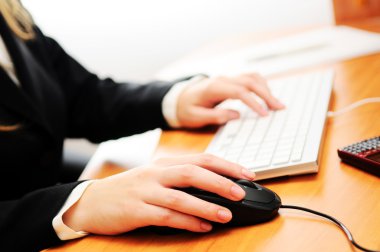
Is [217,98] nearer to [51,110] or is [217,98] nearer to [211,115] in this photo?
[211,115]

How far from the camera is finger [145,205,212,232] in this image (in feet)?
1.58

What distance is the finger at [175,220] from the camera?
482mm

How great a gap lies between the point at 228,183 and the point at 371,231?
15 cm

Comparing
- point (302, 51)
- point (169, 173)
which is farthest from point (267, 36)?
point (169, 173)

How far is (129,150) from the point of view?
2.77 feet

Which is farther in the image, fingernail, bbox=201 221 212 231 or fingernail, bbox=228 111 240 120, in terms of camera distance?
fingernail, bbox=228 111 240 120

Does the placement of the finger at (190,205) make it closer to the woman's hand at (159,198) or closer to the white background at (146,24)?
the woman's hand at (159,198)

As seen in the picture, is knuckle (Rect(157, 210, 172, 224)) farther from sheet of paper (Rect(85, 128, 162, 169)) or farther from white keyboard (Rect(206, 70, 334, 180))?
sheet of paper (Rect(85, 128, 162, 169))

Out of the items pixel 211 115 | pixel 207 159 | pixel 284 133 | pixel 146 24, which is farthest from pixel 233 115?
pixel 146 24

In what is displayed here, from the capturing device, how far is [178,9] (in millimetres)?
1791

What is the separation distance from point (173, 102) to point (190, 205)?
395 mm

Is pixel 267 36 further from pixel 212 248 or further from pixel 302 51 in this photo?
pixel 212 248

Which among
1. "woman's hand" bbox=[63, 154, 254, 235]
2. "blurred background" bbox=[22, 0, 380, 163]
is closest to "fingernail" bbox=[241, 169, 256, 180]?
"woman's hand" bbox=[63, 154, 254, 235]

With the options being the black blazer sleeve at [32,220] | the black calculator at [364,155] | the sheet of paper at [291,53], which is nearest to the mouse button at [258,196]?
the black calculator at [364,155]
